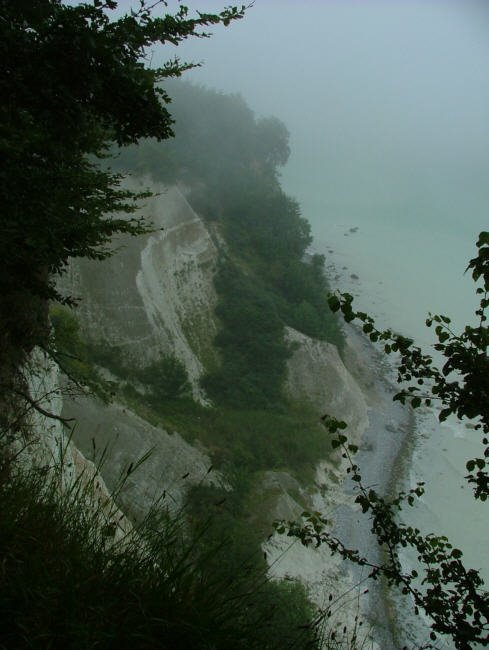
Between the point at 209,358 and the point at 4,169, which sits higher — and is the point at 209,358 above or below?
above

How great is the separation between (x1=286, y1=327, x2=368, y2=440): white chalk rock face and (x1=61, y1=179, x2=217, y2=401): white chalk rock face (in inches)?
262

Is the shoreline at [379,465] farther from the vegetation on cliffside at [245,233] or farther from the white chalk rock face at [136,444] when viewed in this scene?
the white chalk rock face at [136,444]

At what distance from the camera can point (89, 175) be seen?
17.5 feet

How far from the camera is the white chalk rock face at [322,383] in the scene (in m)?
35.8

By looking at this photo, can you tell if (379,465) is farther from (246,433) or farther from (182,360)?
(182,360)

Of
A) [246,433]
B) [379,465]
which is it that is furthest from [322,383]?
[246,433]

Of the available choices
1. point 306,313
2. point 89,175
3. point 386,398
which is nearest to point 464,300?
point 386,398

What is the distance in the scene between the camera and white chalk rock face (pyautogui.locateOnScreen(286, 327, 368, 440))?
35.8m

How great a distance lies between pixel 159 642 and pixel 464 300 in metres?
68.7

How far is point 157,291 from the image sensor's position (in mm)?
31547

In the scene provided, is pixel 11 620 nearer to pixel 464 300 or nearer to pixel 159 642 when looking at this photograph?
pixel 159 642

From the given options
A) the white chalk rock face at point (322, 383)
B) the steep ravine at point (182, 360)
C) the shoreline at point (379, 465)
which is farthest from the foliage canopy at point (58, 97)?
the white chalk rock face at point (322, 383)

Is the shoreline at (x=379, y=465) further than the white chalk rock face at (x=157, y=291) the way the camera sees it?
No

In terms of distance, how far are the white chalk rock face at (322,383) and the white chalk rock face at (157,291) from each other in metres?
6.65
